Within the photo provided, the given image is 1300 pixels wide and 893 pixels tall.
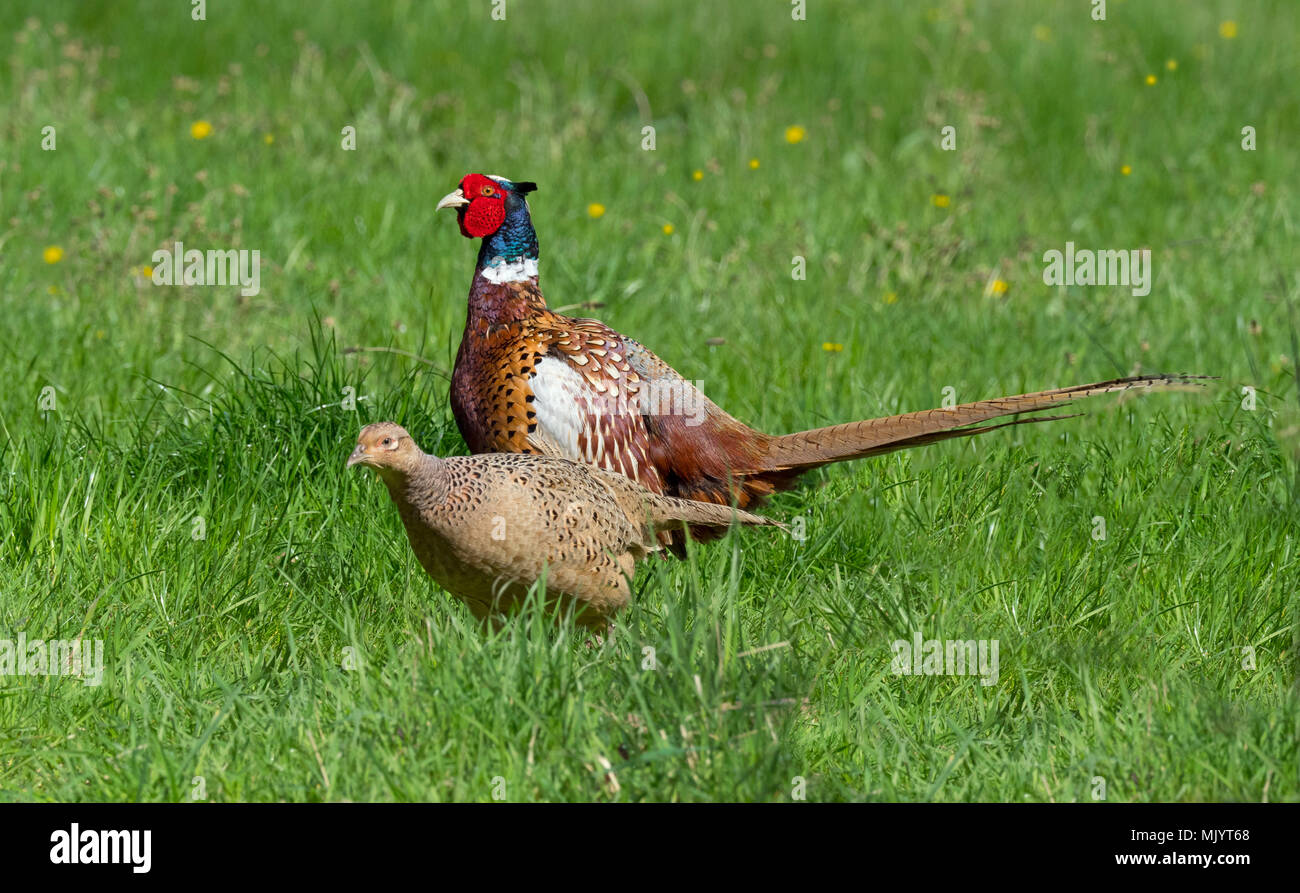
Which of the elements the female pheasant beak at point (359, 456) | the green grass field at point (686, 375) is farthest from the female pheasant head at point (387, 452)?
the green grass field at point (686, 375)

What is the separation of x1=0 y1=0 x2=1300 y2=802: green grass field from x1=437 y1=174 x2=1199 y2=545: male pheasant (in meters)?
0.27

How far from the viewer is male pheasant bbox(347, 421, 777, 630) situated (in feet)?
11.8

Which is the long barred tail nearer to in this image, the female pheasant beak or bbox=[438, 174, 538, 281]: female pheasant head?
bbox=[438, 174, 538, 281]: female pheasant head

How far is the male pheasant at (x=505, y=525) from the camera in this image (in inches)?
142

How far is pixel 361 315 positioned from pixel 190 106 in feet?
9.97

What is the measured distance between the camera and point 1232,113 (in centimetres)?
909

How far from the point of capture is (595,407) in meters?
4.45

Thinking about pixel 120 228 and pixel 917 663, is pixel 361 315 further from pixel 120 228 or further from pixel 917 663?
pixel 917 663

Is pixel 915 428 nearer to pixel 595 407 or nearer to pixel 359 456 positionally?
pixel 595 407

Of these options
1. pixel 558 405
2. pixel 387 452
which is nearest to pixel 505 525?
pixel 387 452

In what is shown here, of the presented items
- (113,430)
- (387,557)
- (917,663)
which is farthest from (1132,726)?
(113,430)

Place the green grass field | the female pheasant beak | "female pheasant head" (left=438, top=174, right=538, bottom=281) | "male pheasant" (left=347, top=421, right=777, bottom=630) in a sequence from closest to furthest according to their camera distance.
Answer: the green grass field, the female pheasant beak, "male pheasant" (left=347, top=421, right=777, bottom=630), "female pheasant head" (left=438, top=174, right=538, bottom=281)

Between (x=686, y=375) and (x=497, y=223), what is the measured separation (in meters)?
1.47

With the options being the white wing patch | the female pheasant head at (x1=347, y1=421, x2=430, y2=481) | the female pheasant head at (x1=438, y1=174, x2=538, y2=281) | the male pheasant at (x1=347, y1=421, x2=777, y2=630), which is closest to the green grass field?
the male pheasant at (x1=347, y1=421, x2=777, y2=630)
